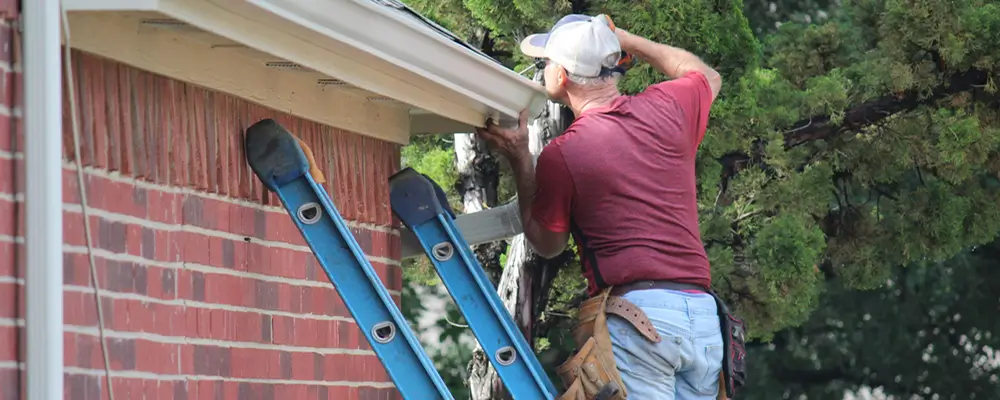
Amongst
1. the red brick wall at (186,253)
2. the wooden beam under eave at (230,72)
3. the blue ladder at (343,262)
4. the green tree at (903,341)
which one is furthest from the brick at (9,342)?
the green tree at (903,341)

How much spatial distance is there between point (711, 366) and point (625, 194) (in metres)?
0.60

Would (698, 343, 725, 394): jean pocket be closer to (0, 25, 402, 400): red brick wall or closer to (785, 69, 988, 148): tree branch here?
(0, 25, 402, 400): red brick wall

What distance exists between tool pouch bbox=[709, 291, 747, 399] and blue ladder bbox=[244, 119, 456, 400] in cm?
116

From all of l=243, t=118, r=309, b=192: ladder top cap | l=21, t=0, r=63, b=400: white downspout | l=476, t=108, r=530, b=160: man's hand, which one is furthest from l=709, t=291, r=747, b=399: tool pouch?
l=21, t=0, r=63, b=400: white downspout

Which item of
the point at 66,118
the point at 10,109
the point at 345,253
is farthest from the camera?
the point at 345,253

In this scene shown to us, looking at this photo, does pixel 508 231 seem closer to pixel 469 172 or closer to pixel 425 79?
pixel 425 79

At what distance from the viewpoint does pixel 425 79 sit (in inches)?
184

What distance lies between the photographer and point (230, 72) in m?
4.29

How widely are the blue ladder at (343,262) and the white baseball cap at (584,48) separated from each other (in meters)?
1.24

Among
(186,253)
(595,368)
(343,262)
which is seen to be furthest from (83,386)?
(595,368)

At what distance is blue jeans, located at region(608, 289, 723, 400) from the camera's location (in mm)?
4875

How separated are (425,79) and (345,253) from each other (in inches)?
25.4

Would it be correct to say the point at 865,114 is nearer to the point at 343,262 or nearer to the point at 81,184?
the point at 343,262

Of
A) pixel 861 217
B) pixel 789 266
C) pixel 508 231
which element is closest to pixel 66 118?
pixel 508 231
